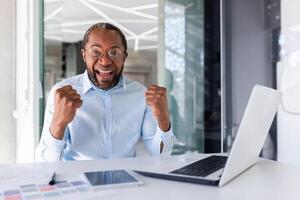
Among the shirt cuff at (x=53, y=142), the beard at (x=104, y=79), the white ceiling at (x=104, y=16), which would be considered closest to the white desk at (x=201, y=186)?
the shirt cuff at (x=53, y=142)

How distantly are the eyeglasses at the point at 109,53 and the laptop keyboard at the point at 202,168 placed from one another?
1.87 feet

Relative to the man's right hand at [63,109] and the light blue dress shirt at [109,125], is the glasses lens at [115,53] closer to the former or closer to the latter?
the light blue dress shirt at [109,125]

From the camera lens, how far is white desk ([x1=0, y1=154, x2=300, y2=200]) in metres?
0.59

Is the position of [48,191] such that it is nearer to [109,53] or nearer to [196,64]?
[109,53]

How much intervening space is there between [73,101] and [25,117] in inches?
48.3

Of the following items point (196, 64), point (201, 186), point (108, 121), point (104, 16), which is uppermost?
point (104, 16)

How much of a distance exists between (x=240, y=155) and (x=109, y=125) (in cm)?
66

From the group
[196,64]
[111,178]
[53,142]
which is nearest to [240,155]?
[111,178]

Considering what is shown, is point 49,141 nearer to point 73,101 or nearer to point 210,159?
point 73,101

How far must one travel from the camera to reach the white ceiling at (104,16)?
2295 mm

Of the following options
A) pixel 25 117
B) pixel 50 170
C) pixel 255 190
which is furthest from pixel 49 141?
pixel 25 117

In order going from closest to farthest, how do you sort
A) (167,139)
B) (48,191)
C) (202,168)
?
1. (48,191)
2. (202,168)
3. (167,139)

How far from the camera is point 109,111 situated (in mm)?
1277

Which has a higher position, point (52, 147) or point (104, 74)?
point (104, 74)
